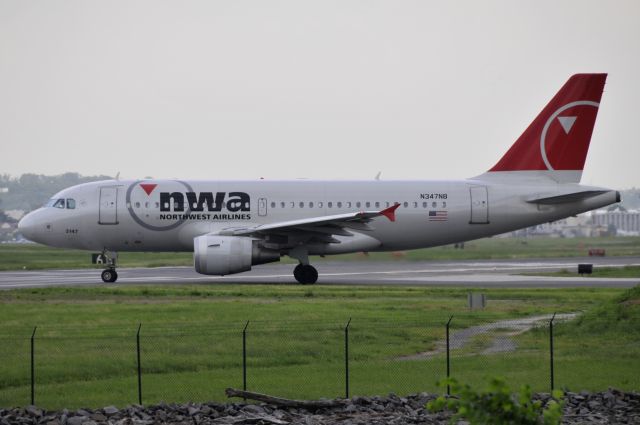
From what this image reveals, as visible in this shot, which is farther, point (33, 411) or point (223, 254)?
point (223, 254)

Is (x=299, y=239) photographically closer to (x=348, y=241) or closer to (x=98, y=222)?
(x=348, y=241)

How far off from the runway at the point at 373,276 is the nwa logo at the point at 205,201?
10.5 feet

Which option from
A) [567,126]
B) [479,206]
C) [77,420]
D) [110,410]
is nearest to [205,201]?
[479,206]

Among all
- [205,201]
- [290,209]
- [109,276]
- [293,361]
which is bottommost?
[293,361]

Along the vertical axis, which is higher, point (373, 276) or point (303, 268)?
point (303, 268)

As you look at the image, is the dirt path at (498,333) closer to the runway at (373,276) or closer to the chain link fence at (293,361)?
the chain link fence at (293,361)

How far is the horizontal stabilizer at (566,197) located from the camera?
42.1 meters

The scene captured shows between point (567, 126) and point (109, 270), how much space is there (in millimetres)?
20201

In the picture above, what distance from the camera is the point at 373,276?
160 ft

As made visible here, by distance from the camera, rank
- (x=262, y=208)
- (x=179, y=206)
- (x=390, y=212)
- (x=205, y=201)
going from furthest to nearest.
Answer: (x=262, y=208) → (x=205, y=201) → (x=179, y=206) → (x=390, y=212)

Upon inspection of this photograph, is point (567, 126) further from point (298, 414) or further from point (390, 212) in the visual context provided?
point (298, 414)

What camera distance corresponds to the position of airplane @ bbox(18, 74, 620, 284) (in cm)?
4200

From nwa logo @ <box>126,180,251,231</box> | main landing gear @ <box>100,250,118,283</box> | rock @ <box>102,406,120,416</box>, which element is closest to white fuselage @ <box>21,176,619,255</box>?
nwa logo @ <box>126,180,251,231</box>

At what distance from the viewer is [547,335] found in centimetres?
2641
